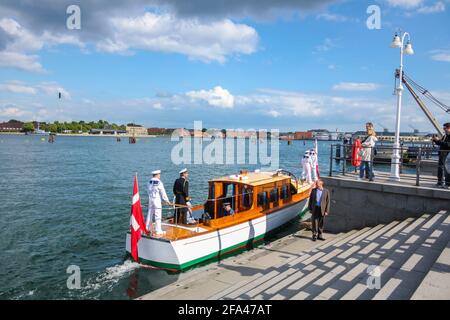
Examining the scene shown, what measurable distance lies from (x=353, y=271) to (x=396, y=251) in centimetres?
148

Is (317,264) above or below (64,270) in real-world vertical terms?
above

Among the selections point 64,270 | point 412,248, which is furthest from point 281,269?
point 64,270

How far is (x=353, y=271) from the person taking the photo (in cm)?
671

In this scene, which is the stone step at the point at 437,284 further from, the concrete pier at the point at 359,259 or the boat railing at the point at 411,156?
the boat railing at the point at 411,156

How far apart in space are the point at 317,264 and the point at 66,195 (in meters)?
21.8

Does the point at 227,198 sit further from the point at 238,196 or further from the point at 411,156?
the point at 411,156

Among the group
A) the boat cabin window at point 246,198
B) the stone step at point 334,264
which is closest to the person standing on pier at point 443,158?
the stone step at point 334,264

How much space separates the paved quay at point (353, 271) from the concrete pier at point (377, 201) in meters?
0.47

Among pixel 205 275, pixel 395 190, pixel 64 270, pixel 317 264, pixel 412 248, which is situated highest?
pixel 395 190

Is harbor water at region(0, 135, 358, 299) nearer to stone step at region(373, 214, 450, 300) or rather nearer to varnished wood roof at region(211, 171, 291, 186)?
varnished wood roof at region(211, 171, 291, 186)

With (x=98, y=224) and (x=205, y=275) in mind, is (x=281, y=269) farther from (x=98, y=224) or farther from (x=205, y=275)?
(x=98, y=224)

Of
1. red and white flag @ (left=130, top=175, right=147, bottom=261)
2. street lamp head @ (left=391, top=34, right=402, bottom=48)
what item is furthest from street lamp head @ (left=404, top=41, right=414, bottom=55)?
red and white flag @ (left=130, top=175, right=147, bottom=261)

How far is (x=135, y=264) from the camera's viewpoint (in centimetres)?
1130
